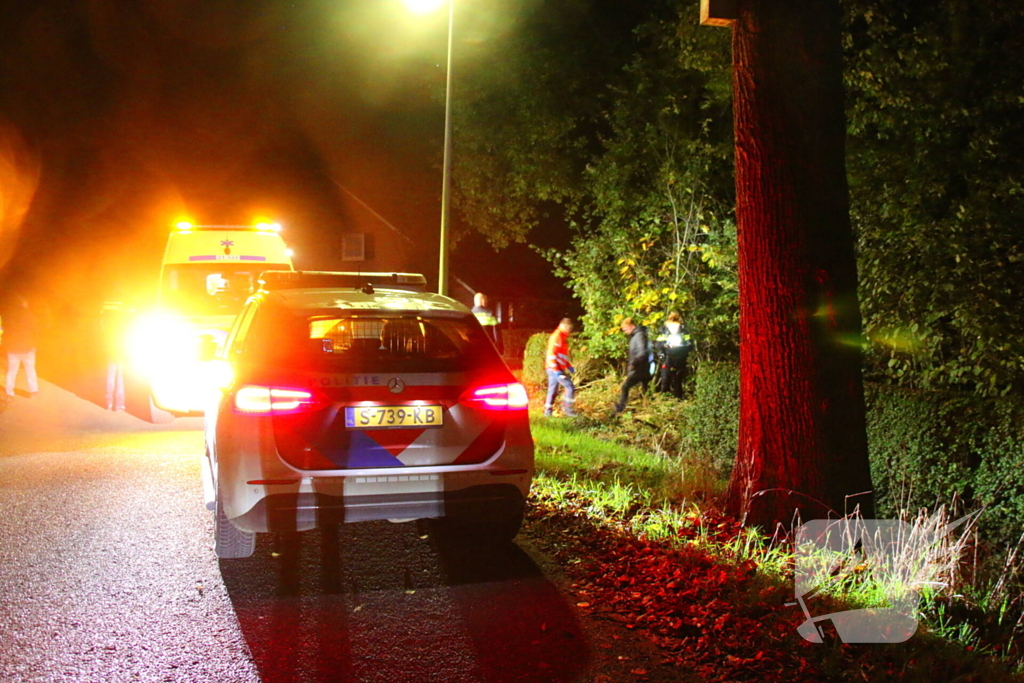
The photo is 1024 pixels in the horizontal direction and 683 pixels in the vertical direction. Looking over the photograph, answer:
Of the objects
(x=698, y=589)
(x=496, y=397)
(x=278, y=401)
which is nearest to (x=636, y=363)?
(x=496, y=397)

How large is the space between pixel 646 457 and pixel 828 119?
200 inches

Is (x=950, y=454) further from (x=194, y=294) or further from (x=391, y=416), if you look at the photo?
(x=194, y=294)

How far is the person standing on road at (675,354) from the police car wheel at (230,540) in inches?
407

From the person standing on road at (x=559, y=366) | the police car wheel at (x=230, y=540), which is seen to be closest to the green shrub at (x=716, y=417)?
the person standing on road at (x=559, y=366)

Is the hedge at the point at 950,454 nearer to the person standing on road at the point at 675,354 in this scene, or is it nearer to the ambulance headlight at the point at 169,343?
the person standing on road at the point at 675,354

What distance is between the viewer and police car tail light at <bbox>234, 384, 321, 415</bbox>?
16.5 ft

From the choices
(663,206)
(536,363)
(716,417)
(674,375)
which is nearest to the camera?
(716,417)

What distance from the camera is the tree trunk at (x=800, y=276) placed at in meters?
6.05

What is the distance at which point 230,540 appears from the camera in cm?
549

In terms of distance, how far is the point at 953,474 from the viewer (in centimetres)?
771

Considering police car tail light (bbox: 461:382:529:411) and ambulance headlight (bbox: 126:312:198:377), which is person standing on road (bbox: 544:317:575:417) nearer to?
ambulance headlight (bbox: 126:312:198:377)

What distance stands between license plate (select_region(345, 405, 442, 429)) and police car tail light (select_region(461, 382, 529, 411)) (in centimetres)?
22

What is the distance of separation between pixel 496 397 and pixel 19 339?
42.6 ft

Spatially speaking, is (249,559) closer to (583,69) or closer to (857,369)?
(857,369)
